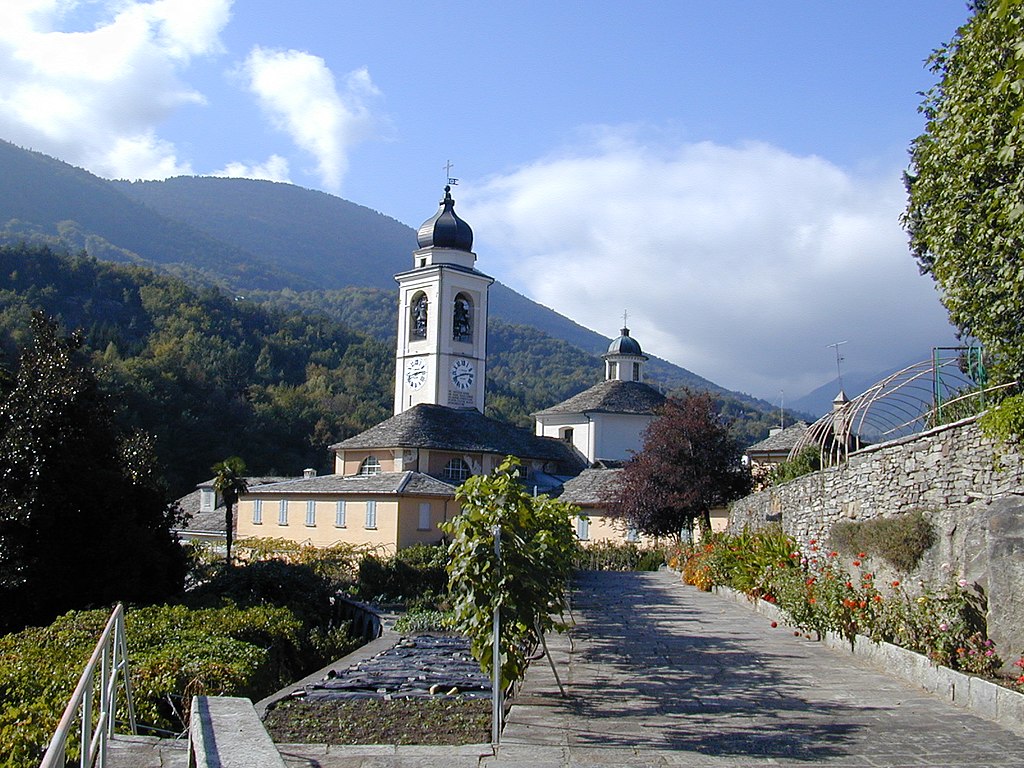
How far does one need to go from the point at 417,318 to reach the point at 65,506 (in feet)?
140

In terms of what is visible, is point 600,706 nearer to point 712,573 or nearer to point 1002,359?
point 1002,359

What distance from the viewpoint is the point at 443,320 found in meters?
56.6

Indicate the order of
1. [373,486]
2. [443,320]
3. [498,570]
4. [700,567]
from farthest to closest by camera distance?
[443,320] < [373,486] < [700,567] < [498,570]

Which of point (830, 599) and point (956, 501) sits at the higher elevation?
point (956, 501)

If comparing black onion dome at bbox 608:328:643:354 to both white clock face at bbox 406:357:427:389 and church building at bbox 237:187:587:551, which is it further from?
white clock face at bbox 406:357:427:389

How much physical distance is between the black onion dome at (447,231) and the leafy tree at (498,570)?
49764 mm

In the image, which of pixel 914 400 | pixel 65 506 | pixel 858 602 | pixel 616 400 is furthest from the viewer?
pixel 616 400

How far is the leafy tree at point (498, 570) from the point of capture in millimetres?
8461

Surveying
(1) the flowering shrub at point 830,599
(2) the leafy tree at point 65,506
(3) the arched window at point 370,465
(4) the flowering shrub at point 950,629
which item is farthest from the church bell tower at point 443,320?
(4) the flowering shrub at point 950,629

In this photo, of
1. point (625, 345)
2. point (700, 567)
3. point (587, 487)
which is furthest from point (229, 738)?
point (625, 345)

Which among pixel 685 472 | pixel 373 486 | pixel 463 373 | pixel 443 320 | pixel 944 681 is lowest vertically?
pixel 944 681

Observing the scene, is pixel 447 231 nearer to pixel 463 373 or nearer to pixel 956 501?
pixel 463 373

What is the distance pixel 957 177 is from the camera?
1109cm

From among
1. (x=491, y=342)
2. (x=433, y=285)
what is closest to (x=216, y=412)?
(x=433, y=285)
